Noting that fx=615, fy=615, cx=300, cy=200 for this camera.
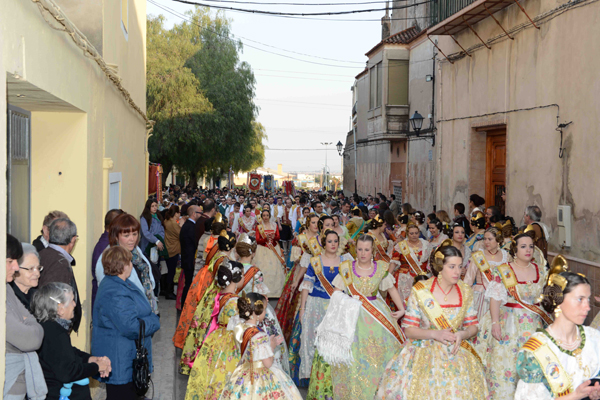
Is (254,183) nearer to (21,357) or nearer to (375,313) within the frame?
(375,313)

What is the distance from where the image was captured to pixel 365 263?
6.54 m

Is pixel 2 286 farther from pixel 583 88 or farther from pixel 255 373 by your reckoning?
pixel 583 88

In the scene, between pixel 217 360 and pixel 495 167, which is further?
pixel 495 167

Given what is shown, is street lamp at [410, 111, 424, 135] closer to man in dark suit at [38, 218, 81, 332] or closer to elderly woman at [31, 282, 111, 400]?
man in dark suit at [38, 218, 81, 332]

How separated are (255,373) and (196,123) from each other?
25527mm

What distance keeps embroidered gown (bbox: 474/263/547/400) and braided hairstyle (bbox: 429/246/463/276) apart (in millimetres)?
1133

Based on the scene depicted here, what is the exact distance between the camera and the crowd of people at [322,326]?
3895 millimetres

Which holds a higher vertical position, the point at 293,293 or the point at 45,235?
the point at 45,235

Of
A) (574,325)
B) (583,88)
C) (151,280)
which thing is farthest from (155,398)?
(583,88)

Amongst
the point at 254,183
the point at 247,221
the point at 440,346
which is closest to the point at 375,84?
the point at 247,221

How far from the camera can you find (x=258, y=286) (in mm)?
6520

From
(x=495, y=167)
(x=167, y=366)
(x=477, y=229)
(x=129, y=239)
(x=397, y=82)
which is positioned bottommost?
(x=167, y=366)

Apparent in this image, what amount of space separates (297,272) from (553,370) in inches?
223

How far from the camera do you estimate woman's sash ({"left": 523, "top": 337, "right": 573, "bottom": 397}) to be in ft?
12.0
